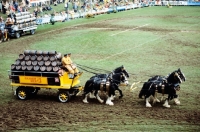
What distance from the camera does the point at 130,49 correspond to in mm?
22781

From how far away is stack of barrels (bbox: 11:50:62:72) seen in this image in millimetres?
12711

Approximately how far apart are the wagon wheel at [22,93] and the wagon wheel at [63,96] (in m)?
1.45

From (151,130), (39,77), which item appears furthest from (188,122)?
(39,77)

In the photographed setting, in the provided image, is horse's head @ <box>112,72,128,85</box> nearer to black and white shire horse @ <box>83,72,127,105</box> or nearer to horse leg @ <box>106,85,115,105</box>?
black and white shire horse @ <box>83,72,127,105</box>

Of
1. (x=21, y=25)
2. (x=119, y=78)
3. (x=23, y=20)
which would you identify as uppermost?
(x=23, y=20)

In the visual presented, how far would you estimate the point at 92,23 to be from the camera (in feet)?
115

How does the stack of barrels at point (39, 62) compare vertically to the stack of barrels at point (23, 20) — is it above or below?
below

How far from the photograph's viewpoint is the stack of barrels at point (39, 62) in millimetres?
12711

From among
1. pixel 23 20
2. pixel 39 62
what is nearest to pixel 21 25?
pixel 23 20

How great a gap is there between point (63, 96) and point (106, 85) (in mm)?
1861

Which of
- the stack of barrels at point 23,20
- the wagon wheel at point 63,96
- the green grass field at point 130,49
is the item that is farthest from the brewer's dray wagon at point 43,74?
the stack of barrels at point 23,20

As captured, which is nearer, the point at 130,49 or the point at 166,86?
the point at 166,86

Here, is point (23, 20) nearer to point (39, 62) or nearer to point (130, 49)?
point (130, 49)

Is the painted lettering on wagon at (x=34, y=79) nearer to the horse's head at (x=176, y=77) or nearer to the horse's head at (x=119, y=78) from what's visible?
the horse's head at (x=119, y=78)
